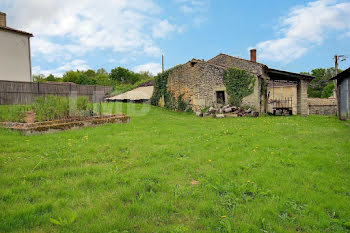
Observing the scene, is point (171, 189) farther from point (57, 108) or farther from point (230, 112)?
point (230, 112)

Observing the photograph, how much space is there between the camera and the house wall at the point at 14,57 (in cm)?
2100

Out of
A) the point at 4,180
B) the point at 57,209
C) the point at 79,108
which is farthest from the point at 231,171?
the point at 79,108

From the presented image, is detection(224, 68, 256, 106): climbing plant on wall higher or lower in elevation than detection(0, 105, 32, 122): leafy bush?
higher

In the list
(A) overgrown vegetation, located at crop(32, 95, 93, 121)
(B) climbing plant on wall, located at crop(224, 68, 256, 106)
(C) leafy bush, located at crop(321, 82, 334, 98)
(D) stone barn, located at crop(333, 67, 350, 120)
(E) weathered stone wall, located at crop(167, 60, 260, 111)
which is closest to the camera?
(A) overgrown vegetation, located at crop(32, 95, 93, 121)

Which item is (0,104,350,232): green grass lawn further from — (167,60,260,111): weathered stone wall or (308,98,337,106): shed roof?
(308,98,337,106): shed roof

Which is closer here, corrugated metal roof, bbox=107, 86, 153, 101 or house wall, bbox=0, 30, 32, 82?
house wall, bbox=0, 30, 32, 82

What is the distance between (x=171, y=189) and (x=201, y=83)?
630 inches

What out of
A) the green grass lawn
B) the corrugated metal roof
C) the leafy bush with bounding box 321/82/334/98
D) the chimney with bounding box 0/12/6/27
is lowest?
A: the green grass lawn

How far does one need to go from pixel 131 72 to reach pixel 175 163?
59875 millimetres

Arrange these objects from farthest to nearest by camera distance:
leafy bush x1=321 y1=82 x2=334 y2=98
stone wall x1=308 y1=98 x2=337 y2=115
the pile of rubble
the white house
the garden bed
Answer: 1. leafy bush x1=321 y1=82 x2=334 y2=98
2. stone wall x1=308 y1=98 x2=337 y2=115
3. the white house
4. the pile of rubble
5. the garden bed

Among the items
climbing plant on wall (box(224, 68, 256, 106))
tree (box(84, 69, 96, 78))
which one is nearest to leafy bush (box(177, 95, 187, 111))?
climbing plant on wall (box(224, 68, 256, 106))

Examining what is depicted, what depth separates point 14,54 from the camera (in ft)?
71.6

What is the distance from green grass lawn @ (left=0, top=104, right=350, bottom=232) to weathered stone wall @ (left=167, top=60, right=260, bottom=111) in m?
13.0

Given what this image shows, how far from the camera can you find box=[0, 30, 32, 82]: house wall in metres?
21.0
